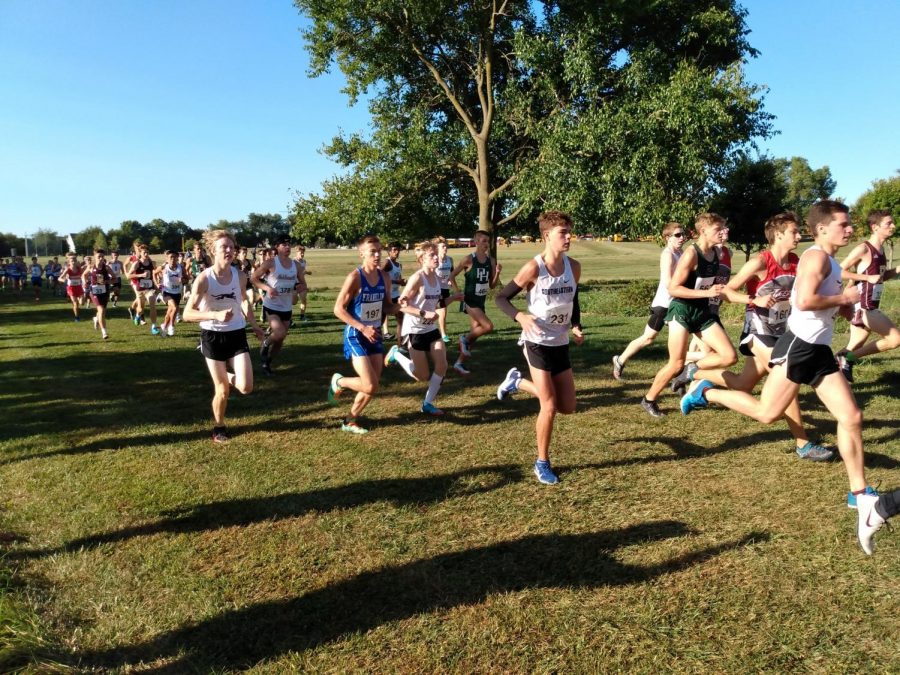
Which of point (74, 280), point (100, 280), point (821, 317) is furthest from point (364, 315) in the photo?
point (74, 280)

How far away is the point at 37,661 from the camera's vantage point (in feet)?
9.59

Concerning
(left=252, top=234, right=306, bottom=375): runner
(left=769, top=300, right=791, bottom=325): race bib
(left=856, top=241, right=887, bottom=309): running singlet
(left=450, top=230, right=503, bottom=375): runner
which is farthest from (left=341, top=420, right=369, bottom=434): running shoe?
(left=856, top=241, right=887, bottom=309): running singlet

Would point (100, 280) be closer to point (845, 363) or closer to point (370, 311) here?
point (370, 311)

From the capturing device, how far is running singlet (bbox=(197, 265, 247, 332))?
6.52 metres

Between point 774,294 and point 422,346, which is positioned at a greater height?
point 774,294

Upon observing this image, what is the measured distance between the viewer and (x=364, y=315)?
7016 millimetres

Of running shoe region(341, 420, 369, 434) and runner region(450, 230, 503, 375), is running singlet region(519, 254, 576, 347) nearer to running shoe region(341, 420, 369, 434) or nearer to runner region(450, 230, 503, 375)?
running shoe region(341, 420, 369, 434)

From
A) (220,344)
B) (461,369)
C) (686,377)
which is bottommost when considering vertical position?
(461,369)

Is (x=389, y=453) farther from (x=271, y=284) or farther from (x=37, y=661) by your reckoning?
(x=271, y=284)

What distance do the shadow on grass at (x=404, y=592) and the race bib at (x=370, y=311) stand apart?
11.4 feet

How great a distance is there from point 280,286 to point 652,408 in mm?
6568

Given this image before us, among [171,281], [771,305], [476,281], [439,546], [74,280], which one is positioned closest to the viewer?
[439,546]

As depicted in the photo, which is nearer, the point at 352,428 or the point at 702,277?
the point at 702,277

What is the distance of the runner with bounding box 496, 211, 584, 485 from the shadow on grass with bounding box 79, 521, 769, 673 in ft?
3.87
